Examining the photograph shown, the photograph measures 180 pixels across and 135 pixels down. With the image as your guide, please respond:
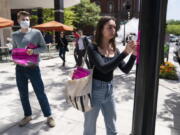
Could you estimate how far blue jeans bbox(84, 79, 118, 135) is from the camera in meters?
2.26

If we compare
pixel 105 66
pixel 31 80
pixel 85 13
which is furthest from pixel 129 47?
pixel 85 13

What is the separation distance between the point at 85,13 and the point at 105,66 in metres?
43.3

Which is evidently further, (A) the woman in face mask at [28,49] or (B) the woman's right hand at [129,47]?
(A) the woman in face mask at [28,49]

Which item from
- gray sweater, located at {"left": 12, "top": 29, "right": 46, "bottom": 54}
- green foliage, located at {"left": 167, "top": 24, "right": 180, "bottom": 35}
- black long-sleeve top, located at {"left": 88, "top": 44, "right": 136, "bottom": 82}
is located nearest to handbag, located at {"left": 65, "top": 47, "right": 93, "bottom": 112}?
black long-sleeve top, located at {"left": 88, "top": 44, "right": 136, "bottom": 82}

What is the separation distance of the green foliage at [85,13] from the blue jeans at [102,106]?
136 ft

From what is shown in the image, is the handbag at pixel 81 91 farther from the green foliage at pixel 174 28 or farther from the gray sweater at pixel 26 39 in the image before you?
the green foliage at pixel 174 28

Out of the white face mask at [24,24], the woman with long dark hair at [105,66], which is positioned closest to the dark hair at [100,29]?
the woman with long dark hair at [105,66]

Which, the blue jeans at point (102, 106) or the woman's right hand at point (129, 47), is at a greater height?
the woman's right hand at point (129, 47)

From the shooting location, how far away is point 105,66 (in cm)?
204

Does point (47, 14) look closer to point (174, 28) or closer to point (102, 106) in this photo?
point (174, 28)

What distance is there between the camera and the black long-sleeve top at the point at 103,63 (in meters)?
2.03

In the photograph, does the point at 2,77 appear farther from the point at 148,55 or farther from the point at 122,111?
the point at 148,55

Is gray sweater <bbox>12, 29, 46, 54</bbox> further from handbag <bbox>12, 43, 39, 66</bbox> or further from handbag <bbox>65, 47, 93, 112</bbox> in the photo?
handbag <bbox>65, 47, 93, 112</bbox>

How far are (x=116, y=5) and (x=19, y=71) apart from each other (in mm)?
50872
